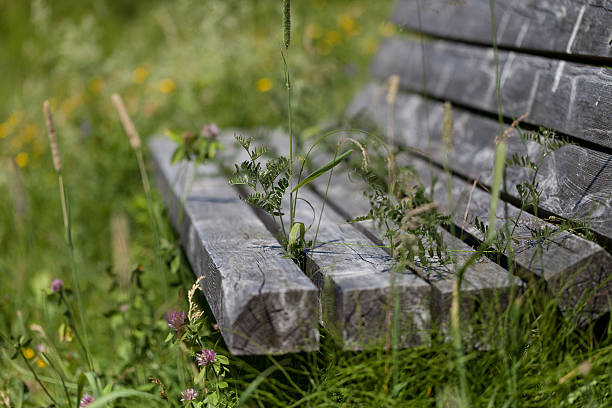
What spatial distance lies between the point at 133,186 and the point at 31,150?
1033mm

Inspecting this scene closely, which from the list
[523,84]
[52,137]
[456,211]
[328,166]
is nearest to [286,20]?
[328,166]

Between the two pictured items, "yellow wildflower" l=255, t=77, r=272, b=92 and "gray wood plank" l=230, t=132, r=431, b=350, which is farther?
"yellow wildflower" l=255, t=77, r=272, b=92

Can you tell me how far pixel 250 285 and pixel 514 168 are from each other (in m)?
0.94

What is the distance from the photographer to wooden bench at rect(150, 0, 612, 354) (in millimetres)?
1183

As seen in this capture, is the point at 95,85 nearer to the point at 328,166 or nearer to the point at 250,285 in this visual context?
the point at 328,166

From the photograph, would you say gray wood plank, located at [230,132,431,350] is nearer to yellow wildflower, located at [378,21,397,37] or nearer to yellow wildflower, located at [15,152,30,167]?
yellow wildflower, located at [378,21,397,37]

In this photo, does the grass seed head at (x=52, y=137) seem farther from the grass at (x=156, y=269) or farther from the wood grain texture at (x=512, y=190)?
the wood grain texture at (x=512, y=190)

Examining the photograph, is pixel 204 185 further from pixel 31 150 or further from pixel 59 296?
pixel 31 150

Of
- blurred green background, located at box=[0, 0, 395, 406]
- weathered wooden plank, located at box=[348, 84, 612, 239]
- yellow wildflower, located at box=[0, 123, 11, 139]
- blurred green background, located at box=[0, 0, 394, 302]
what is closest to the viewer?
weathered wooden plank, located at box=[348, 84, 612, 239]

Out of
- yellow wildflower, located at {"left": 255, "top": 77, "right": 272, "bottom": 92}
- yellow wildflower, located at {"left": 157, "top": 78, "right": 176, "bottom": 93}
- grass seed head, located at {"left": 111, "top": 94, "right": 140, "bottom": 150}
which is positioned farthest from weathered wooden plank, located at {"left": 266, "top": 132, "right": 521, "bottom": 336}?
yellow wildflower, located at {"left": 157, "top": 78, "right": 176, "bottom": 93}

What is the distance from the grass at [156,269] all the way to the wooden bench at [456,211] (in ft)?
0.25

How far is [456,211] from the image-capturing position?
1.70 metres

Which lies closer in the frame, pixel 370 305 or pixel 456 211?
pixel 370 305

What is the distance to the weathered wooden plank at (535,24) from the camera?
5.13 feet
